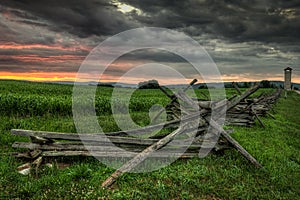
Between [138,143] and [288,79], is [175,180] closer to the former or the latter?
[138,143]

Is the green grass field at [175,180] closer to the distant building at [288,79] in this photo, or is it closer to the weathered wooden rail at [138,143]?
the weathered wooden rail at [138,143]

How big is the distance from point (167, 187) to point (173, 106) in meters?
6.65

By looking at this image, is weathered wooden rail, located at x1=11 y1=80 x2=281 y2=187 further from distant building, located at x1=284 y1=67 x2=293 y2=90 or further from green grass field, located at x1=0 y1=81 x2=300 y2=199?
distant building, located at x1=284 y1=67 x2=293 y2=90

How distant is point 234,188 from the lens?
4309 mm

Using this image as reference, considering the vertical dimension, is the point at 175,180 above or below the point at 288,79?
below

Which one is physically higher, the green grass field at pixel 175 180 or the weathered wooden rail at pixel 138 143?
the weathered wooden rail at pixel 138 143

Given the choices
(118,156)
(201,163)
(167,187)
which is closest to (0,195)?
(118,156)

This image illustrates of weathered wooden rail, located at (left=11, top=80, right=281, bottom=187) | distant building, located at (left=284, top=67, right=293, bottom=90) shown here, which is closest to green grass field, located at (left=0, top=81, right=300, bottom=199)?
weathered wooden rail, located at (left=11, top=80, right=281, bottom=187)

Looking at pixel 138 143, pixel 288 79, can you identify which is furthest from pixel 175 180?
pixel 288 79

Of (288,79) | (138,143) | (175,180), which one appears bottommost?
(175,180)

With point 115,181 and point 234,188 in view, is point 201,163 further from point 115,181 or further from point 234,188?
point 115,181

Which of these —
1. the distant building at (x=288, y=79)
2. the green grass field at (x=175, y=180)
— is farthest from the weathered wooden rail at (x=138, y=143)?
the distant building at (x=288, y=79)

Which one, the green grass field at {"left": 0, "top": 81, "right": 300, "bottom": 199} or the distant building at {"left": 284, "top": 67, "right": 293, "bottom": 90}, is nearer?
the green grass field at {"left": 0, "top": 81, "right": 300, "bottom": 199}

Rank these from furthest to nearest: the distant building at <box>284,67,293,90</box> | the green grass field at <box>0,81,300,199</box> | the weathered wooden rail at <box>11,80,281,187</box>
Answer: the distant building at <box>284,67,293,90</box> → the weathered wooden rail at <box>11,80,281,187</box> → the green grass field at <box>0,81,300,199</box>
